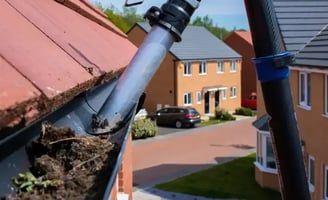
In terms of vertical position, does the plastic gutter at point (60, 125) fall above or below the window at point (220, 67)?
below

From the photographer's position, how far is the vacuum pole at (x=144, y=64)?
200cm

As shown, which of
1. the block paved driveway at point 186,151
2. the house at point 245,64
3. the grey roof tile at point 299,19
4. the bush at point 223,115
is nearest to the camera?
the grey roof tile at point 299,19

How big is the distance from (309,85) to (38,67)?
17188 mm

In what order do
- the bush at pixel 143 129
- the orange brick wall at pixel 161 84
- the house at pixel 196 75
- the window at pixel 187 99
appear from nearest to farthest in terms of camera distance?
the bush at pixel 143 129, the orange brick wall at pixel 161 84, the house at pixel 196 75, the window at pixel 187 99

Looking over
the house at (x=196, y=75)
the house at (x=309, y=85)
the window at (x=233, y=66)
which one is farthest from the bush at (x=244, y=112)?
the house at (x=309, y=85)

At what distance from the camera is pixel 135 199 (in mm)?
20109

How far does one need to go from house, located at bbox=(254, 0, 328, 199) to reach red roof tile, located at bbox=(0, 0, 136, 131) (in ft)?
46.6

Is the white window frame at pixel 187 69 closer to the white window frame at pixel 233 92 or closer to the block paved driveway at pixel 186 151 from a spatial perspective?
the block paved driveway at pixel 186 151

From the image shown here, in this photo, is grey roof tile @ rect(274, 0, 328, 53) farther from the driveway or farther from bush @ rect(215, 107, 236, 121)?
bush @ rect(215, 107, 236, 121)

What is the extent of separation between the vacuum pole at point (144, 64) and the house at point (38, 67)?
135mm

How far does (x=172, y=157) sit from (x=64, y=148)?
26.8 meters

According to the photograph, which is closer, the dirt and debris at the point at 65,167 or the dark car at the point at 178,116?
the dirt and debris at the point at 65,167

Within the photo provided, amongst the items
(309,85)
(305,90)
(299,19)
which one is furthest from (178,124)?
(309,85)

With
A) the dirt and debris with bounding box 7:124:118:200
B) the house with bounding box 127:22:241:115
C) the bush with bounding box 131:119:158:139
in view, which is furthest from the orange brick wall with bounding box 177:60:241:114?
the dirt and debris with bounding box 7:124:118:200
